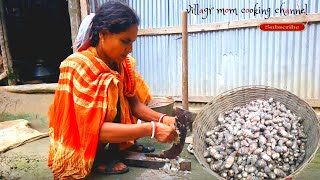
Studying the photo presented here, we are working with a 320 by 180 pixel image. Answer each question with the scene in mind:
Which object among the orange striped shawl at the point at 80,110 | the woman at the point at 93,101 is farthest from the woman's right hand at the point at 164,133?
the orange striped shawl at the point at 80,110

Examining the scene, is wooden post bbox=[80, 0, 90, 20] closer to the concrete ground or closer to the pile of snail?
the concrete ground

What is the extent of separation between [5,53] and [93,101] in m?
3.94

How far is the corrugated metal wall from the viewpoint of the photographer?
3625 mm

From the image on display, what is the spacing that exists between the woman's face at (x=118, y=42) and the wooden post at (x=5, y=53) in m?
3.79

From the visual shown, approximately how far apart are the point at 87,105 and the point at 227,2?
8.28 ft

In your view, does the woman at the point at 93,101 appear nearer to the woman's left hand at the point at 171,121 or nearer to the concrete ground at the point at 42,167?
the woman's left hand at the point at 171,121

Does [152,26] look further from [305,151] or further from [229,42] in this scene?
[305,151]

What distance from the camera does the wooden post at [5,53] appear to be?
17.3 feet

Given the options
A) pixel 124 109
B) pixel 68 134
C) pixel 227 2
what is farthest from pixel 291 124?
pixel 227 2

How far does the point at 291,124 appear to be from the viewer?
7.24ft

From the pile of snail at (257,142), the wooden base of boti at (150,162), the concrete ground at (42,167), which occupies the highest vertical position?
the pile of snail at (257,142)

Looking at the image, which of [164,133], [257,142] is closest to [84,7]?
[164,133]

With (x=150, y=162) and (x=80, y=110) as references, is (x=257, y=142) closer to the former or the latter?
(x=150, y=162)

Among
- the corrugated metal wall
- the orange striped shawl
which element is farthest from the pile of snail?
the corrugated metal wall
